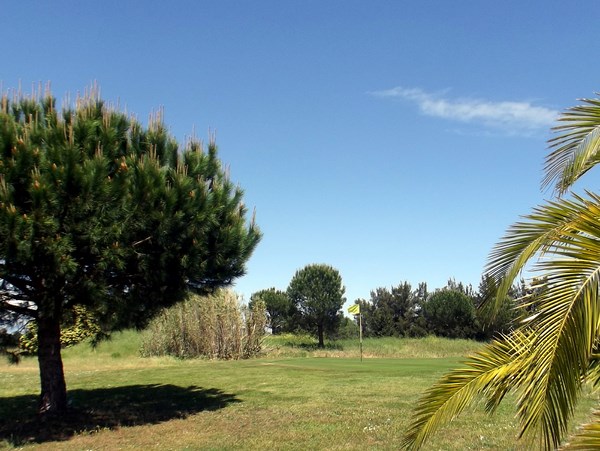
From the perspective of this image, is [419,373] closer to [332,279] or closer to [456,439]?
[456,439]

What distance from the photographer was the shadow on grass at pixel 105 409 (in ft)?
38.0

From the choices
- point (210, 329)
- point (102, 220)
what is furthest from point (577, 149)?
point (210, 329)

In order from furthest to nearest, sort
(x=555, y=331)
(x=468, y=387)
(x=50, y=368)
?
1. (x=50, y=368)
2. (x=468, y=387)
3. (x=555, y=331)

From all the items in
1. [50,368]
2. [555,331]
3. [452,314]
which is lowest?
[50,368]

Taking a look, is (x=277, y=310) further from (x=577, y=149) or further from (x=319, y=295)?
Answer: (x=577, y=149)

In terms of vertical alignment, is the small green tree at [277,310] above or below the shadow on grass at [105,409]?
above

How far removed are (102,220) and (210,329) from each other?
19.3m

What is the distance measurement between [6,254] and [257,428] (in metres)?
5.58

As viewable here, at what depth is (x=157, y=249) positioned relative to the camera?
12.0m

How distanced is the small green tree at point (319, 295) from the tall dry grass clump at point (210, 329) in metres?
14.1

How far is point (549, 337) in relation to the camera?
3889mm

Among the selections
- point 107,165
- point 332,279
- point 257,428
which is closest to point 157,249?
point 107,165

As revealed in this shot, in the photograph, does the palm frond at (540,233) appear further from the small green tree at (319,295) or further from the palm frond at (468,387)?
the small green tree at (319,295)

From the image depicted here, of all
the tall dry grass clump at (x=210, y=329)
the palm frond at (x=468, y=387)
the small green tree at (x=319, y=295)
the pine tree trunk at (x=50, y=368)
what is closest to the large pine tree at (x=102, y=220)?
the pine tree trunk at (x=50, y=368)
